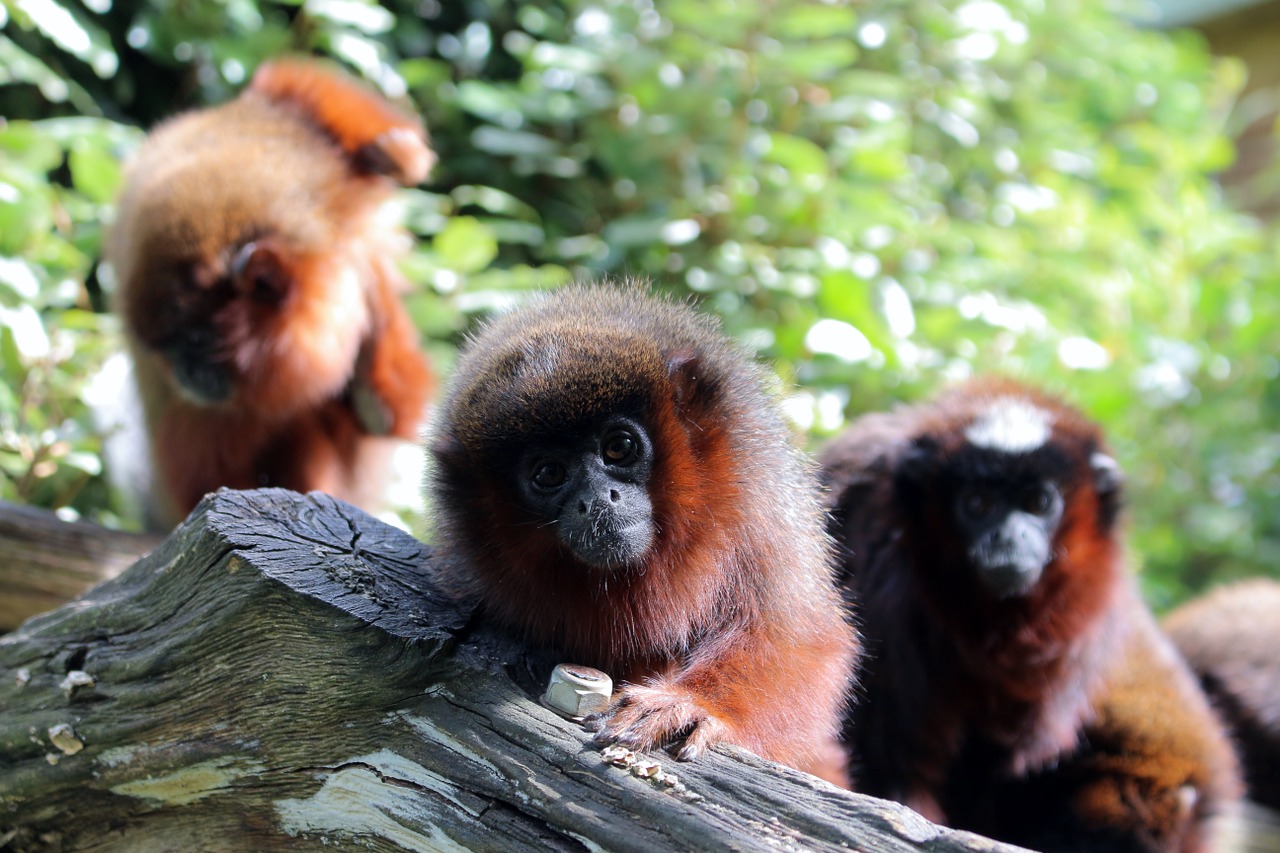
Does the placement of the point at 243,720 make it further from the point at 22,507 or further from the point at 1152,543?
the point at 1152,543

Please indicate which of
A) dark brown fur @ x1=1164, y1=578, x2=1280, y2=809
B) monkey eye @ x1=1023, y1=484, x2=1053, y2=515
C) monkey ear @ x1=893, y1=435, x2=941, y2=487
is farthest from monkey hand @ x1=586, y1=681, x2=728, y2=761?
dark brown fur @ x1=1164, y1=578, x2=1280, y2=809

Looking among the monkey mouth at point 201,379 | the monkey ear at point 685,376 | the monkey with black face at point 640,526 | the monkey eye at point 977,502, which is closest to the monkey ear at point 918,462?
the monkey eye at point 977,502

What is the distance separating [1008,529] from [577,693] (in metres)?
1.46

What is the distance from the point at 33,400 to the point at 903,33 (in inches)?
150

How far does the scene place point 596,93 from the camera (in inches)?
183

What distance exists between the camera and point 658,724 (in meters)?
1.75

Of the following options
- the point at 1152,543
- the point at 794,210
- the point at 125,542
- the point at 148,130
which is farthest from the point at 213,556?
the point at 1152,543

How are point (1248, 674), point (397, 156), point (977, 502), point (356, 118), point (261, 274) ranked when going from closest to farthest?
point (977, 502) < point (261, 274) < point (397, 156) < point (356, 118) < point (1248, 674)

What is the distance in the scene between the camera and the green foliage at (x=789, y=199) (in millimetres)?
4020

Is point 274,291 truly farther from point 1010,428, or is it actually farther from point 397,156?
point 1010,428

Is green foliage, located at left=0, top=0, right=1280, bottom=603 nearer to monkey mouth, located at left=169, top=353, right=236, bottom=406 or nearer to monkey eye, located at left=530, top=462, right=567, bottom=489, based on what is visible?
monkey mouth, located at left=169, top=353, right=236, bottom=406

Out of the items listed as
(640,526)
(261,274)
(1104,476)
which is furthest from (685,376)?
(261,274)

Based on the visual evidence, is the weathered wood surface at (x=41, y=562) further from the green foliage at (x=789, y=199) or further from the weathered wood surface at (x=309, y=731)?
the weathered wood surface at (x=309, y=731)

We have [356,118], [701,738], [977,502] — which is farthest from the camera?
[356,118]
